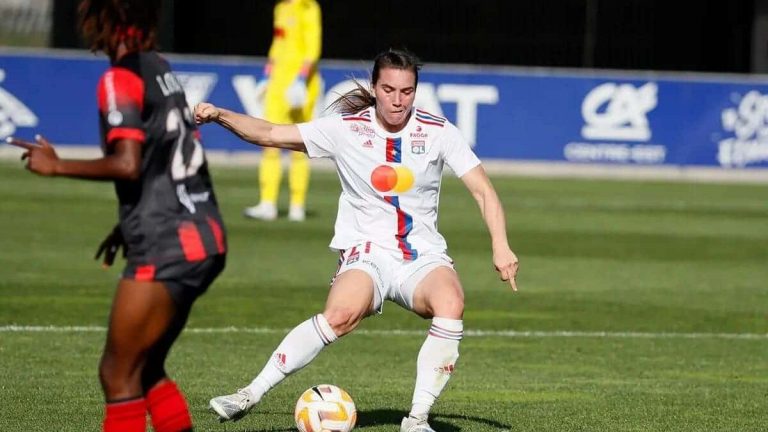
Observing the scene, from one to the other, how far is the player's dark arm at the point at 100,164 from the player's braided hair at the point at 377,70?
210 centimetres

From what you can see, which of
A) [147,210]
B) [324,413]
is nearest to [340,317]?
[324,413]

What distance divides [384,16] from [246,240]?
12.9 meters

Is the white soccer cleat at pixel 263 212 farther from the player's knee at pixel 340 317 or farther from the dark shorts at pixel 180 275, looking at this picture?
the dark shorts at pixel 180 275

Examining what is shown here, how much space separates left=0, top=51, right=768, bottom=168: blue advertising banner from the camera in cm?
2528

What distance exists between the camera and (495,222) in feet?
23.4

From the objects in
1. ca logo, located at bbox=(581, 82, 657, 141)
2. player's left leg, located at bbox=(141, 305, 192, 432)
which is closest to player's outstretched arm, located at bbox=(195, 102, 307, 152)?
player's left leg, located at bbox=(141, 305, 192, 432)

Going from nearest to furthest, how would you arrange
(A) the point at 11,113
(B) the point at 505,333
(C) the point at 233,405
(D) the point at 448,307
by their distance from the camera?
1. (C) the point at 233,405
2. (D) the point at 448,307
3. (B) the point at 505,333
4. (A) the point at 11,113

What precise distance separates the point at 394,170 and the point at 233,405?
4.42ft

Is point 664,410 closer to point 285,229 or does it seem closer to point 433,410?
point 433,410

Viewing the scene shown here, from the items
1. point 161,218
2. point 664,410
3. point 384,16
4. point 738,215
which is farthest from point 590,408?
point 384,16

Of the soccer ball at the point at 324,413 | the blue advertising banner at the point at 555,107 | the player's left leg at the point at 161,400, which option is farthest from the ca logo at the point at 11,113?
the player's left leg at the point at 161,400

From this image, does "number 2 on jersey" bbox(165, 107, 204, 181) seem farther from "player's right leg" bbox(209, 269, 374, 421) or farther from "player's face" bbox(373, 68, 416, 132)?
"player's face" bbox(373, 68, 416, 132)

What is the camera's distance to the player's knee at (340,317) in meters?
6.97

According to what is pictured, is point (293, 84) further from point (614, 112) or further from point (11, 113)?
point (614, 112)
